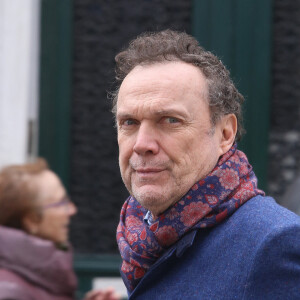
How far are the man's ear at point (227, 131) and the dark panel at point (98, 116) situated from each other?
350 centimetres

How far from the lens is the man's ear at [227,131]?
2156 mm

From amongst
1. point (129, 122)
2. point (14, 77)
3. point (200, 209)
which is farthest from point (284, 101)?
point (200, 209)

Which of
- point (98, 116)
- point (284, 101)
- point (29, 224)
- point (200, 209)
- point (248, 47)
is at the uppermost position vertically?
point (248, 47)

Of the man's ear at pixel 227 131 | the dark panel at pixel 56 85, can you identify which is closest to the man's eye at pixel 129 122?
the man's ear at pixel 227 131

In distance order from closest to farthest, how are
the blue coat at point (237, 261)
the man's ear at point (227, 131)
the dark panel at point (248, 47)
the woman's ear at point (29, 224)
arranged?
the blue coat at point (237, 261) → the man's ear at point (227, 131) → the woman's ear at point (29, 224) → the dark panel at point (248, 47)

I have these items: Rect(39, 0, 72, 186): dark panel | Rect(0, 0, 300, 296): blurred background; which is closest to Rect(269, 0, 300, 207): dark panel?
Rect(0, 0, 300, 296): blurred background

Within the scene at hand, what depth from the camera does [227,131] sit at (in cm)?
218

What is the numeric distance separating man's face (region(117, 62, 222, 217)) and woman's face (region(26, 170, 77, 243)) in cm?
129

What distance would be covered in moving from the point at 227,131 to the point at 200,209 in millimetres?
322

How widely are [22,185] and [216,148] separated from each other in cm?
146

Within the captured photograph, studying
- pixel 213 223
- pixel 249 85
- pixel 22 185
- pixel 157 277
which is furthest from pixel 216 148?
pixel 249 85

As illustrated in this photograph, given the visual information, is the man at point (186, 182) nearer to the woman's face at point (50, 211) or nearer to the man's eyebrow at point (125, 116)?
the man's eyebrow at point (125, 116)

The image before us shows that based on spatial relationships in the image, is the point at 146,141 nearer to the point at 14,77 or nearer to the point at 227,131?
the point at 227,131

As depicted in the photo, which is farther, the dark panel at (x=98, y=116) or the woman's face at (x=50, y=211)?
the dark panel at (x=98, y=116)
